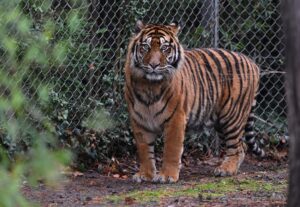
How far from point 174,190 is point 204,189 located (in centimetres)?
27

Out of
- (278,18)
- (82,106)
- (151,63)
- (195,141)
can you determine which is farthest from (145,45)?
(278,18)

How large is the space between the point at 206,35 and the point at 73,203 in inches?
127

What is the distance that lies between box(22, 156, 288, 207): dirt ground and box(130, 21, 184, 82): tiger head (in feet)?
3.31

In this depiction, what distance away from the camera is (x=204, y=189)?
292 inches

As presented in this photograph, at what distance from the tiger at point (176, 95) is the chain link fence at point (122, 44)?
0.57 m

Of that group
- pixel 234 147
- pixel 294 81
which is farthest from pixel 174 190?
pixel 294 81

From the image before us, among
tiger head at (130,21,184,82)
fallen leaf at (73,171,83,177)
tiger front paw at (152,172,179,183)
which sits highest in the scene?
tiger head at (130,21,184,82)

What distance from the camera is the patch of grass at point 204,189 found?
23.0 feet

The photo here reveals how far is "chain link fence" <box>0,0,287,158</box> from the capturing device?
8.71 m

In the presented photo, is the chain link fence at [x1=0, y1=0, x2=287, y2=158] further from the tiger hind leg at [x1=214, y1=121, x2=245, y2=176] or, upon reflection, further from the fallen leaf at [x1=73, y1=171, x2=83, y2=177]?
the tiger hind leg at [x1=214, y1=121, x2=245, y2=176]

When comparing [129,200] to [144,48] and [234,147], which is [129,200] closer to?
[144,48]

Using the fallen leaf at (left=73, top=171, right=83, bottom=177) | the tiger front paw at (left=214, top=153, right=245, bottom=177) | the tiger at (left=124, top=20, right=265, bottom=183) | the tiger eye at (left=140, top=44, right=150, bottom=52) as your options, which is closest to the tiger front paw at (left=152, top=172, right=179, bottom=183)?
the tiger at (left=124, top=20, right=265, bottom=183)

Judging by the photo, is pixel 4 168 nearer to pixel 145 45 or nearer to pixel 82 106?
pixel 145 45

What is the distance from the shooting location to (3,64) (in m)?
7.56
